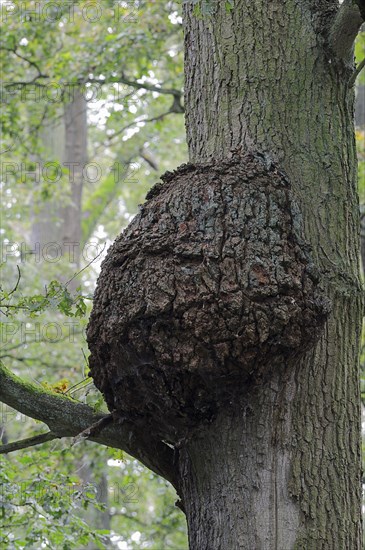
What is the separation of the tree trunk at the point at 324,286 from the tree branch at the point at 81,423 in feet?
0.49

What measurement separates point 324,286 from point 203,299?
545 millimetres

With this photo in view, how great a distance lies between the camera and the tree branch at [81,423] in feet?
10.3

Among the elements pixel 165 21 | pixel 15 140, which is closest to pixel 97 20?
pixel 165 21

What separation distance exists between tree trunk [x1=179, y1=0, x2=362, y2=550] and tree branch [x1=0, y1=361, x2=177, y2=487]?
5.8 inches

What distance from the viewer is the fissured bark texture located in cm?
272

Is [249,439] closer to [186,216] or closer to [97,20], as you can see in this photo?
[186,216]

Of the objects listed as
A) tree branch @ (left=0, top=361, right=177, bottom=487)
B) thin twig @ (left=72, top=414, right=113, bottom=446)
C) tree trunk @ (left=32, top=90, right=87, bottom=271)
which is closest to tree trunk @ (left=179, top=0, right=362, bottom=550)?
tree branch @ (left=0, top=361, right=177, bottom=487)

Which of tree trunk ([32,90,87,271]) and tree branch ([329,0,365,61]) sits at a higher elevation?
tree trunk ([32,90,87,271])

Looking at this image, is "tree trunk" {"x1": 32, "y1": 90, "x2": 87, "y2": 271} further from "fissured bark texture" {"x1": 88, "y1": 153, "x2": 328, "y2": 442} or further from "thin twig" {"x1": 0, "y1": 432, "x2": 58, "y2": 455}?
"fissured bark texture" {"x1": 88, "y1": 153, "x2": 328, "y2": 442}

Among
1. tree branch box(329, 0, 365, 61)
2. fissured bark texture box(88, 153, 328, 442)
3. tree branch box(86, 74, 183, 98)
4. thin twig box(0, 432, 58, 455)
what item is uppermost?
tree branch box(86, 74, 183, 98)

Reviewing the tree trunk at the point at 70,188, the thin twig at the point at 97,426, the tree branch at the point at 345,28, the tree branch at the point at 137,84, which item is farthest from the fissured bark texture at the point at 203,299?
the tree trunk at the point at 70,188

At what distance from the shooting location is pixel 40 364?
11.0 m

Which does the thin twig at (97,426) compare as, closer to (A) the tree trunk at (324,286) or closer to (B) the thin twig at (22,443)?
(B) the thin twig at (22,443)

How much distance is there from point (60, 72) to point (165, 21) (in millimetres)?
1230
